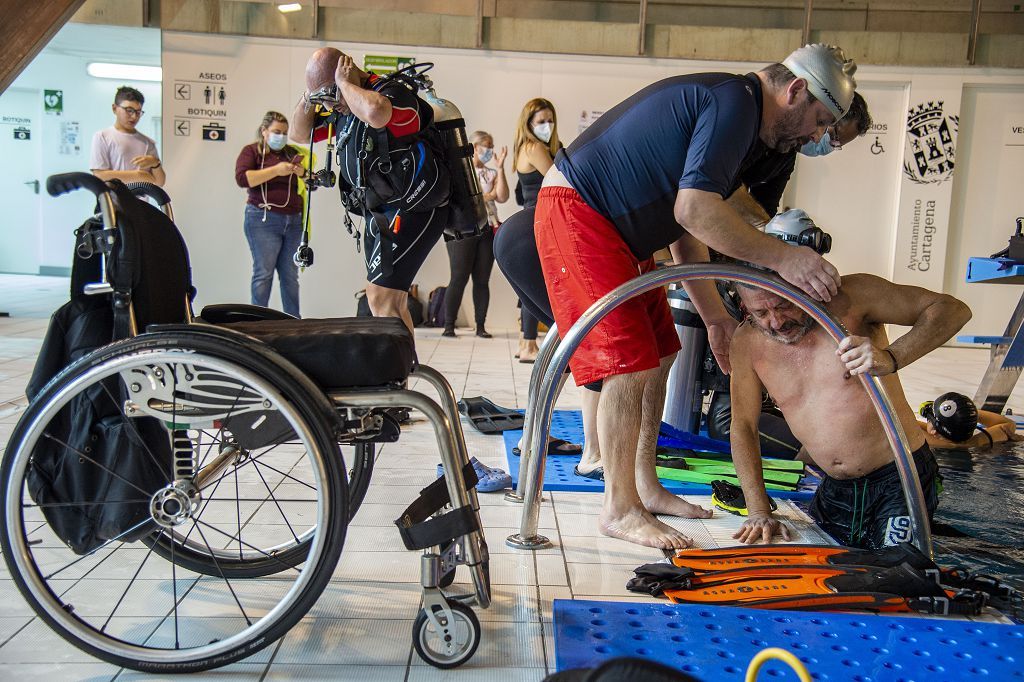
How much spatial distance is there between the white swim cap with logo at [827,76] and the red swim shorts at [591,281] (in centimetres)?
65

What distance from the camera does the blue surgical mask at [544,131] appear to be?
18.5ft

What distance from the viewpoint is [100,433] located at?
1633mm

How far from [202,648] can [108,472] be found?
0.38 metres

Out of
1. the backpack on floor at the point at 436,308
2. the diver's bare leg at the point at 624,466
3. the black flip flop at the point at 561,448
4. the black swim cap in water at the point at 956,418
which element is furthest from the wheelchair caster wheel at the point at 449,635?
the backpack on floor at the point at 436,308

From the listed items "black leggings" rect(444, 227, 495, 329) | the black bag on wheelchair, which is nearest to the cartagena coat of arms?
"black leggings" rect(444, 227, 495, 329)

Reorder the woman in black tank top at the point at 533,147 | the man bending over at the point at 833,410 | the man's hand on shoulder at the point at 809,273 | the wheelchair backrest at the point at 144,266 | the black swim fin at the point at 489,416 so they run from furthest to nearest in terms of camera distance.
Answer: the woman in black tank top at the point at 533,147 → the black swim fin at the point at 489,416 → the man bending over at the point at 833,410 → the man's hand on shoulder at the point at 809,273 → the wheelchair backrest at the point at 144,266

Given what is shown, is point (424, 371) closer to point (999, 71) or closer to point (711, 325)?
point (711, 325)

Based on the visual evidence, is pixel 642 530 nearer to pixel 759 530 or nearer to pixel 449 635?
pixel 759 530

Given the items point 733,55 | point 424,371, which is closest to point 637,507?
point 424,371

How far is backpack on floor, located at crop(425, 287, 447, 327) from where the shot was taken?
895 centimetres

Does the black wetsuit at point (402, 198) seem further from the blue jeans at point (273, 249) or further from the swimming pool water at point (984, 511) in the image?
the blue jeans at point (273, 249)

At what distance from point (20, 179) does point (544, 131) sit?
405 inches

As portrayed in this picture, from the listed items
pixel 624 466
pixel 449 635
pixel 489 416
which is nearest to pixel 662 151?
pixel 624 466

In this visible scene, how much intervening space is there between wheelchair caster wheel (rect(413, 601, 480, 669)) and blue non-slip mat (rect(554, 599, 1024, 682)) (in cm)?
18
